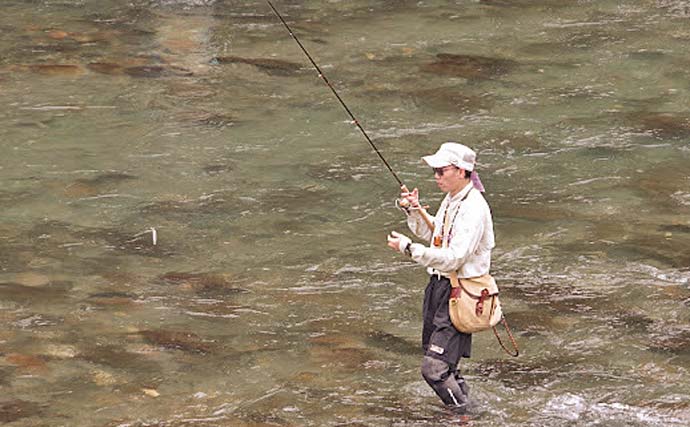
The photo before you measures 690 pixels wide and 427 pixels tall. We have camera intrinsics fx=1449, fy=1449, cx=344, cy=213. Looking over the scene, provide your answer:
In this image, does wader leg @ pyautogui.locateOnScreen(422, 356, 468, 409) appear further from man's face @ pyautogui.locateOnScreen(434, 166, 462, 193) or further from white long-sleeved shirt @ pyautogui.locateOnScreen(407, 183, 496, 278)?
man's face @ pyautogui.locateOnScreen(434, 166, 462, 193)

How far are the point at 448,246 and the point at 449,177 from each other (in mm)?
362

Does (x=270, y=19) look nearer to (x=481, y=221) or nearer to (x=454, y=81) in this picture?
(x=454, y=81)

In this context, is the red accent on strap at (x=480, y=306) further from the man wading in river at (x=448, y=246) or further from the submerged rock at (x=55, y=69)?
the submerged rock at (x=55, y=69)

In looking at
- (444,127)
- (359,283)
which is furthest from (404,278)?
(444,127)

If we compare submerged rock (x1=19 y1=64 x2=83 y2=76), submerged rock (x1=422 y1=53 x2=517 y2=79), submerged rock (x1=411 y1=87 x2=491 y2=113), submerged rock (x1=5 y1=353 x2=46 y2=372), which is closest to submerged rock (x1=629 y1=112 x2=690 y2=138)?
submerged rock (x1=411 y1=87 x2=491 y2=113)

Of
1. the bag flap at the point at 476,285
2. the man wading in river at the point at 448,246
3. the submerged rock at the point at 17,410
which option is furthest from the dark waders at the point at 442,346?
the submerged rock at the point at 17,410

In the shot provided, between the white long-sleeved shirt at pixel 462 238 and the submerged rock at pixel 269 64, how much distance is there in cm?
832

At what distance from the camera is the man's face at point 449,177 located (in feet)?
24.9

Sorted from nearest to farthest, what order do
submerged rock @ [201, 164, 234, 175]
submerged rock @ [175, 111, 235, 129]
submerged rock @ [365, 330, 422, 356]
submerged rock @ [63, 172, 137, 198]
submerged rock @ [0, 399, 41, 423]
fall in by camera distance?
submerged rock @ [0, 399, 41, 423]
submerged rock @ [365, 330, 422, 356]
submerged rock @ [63, 172, 137, 198]
submerged rock @ [201, 164, 234, 175]
submerged rock @ [175, 111, 235, 129]

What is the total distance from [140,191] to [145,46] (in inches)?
189

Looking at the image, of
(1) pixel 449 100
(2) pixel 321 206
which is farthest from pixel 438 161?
(1) pixel 449 100

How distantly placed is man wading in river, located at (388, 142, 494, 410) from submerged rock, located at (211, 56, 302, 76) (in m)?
8.27

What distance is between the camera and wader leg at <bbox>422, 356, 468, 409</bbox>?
302 inches

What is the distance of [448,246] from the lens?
758cm
